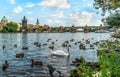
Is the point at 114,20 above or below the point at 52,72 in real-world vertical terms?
above

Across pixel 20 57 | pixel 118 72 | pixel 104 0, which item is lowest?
pixel 20 57

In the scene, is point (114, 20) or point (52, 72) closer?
point (52, 72)

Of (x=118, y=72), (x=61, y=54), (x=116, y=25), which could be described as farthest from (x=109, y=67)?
(x=116, y=25)

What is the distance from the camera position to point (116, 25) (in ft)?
132

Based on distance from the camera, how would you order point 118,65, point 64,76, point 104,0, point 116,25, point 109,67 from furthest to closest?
point 116,25, point 104,0, point 64,76, point 118,65, point 109,67

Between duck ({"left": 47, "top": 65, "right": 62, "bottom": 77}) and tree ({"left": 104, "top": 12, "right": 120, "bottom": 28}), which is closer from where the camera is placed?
duck ({"left": 47, "top": 65, "right": 62, "bottom": 77})

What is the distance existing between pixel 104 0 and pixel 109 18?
17.1ft

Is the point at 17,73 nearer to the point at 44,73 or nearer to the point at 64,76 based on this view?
the point at 44,73

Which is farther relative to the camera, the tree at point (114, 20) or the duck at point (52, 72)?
the tree at point (114, 20)

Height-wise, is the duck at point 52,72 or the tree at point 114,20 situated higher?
the tree at point 114,20

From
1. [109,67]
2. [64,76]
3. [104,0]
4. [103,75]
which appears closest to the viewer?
[103,75]

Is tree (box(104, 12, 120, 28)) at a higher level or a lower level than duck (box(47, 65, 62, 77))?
higher

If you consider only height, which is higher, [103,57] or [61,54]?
[103,57]

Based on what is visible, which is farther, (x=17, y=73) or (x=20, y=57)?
(x=20, y=57)
